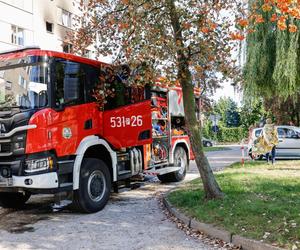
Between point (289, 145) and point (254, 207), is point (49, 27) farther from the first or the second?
point (254, 207)

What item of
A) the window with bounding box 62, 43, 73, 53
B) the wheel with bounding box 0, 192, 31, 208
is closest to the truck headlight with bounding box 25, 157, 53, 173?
the wheel with bounding box 0, 192, 31, 208

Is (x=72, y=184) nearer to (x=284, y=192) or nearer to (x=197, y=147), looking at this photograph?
(x=197, y=147)

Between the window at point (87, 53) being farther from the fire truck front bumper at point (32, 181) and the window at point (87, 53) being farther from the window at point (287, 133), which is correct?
the window at point (287, 133)

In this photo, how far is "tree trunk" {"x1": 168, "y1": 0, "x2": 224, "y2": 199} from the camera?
26.4ft

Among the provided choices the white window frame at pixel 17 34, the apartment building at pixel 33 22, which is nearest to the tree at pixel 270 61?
the apartment building at pixel 33 22

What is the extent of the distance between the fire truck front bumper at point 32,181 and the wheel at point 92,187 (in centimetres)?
76

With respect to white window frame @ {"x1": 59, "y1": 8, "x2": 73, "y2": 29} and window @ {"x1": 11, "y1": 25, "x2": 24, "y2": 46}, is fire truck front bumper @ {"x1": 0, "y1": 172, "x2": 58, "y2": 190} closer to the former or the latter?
window @ {"x1": 11, "y1": 25, "x2": 24, "y2": 46}

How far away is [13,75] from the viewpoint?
800 centimetres

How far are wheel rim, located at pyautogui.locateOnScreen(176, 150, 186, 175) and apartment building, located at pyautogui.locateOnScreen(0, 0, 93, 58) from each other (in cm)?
1225

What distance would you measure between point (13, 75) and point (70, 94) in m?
1.12

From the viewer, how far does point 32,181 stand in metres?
7.41

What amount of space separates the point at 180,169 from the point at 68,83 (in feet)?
20.6

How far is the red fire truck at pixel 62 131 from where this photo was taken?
7.49 meters

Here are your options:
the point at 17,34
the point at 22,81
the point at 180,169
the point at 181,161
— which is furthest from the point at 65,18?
the point at 22,81
